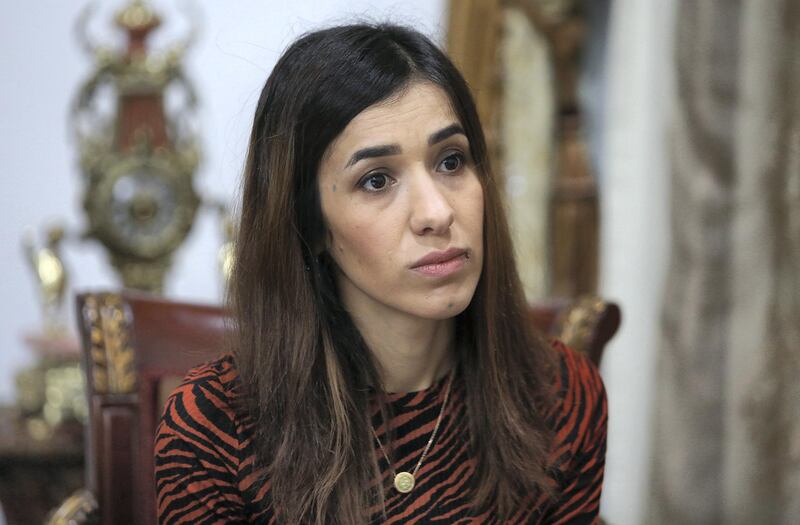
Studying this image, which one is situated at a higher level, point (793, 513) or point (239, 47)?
point (239, 47)

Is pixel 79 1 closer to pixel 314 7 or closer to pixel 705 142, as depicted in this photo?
pixel 314 7

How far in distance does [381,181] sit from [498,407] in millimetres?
369

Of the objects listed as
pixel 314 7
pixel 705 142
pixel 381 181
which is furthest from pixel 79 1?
pixel 381 181

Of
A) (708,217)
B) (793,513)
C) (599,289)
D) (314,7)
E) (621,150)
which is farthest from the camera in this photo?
(314,7)

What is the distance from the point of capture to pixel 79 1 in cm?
388

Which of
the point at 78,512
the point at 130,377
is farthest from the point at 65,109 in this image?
the point at 78,512

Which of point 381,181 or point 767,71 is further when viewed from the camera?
point 767,71

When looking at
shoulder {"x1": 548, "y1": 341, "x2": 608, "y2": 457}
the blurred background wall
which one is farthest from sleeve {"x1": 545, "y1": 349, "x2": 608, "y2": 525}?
the blurred background wall

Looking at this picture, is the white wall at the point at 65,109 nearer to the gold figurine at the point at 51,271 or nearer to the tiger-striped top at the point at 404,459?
the gold figurine at the point at 51,271

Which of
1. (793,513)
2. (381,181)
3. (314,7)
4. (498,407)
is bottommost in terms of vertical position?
(793,513)

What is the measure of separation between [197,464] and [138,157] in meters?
1.63

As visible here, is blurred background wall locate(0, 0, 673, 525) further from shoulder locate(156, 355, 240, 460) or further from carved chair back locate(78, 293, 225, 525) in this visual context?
shoulder locate(156, 355, 240, 460)

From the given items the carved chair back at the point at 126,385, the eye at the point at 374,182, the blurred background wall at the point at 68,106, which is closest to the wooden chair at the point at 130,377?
the carved chair back at the point at 126,385

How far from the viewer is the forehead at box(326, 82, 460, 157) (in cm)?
144
